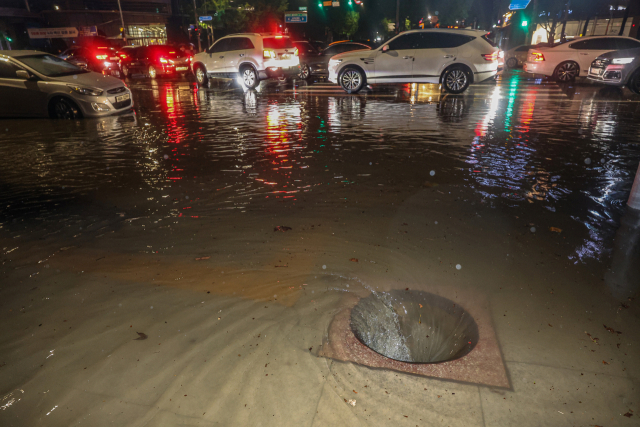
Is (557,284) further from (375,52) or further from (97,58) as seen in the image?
(97,58)

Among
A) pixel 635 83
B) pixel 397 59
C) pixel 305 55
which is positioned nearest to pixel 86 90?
pixel 397 59

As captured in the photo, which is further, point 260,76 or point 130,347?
point 260,76

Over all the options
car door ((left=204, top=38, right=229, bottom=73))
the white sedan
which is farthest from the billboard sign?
the white sedan

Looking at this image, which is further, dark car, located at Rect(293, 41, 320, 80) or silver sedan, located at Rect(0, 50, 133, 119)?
dark car, located at Rect(293, 41, 320, 80)

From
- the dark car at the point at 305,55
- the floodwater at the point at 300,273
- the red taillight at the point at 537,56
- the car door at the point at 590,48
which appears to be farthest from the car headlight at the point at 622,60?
the dark car at the point at 305,55

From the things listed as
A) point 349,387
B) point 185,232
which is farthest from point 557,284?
point 185,232

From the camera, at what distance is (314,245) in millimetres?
3592

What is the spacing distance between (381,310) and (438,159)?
384 centimetres

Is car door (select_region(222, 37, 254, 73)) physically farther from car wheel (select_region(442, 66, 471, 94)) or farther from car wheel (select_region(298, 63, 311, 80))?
car wheel (select_region(442, 66, 471, 94))

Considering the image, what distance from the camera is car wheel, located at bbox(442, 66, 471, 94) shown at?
12844 millimetres

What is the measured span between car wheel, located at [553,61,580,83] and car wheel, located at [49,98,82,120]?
1685 cm

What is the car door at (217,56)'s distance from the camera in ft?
54.0

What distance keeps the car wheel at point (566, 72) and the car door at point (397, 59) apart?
6902mm

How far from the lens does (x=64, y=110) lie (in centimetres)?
978
